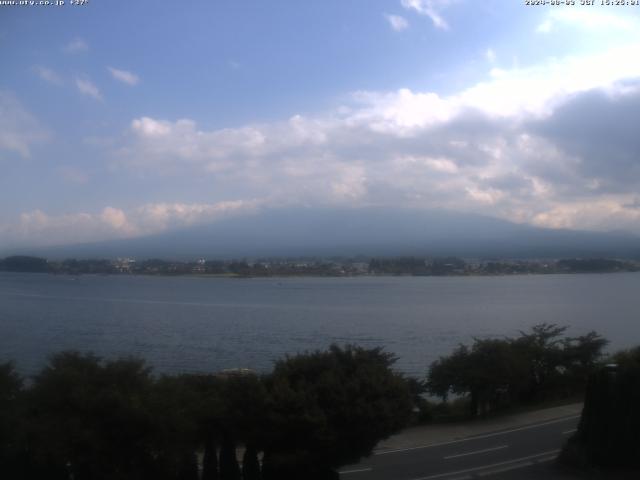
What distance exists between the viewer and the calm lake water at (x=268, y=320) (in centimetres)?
2681

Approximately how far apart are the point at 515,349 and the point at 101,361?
1235cm

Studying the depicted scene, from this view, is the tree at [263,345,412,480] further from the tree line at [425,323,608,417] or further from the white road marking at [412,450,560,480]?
the tree line at [425,323,608,417]

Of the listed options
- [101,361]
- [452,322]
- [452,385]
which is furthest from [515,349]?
[452,322]

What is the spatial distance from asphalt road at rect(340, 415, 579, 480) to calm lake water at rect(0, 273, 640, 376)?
8.72 metres

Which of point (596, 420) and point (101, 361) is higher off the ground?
point (101, 361)

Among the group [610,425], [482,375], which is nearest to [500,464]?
[610,425]

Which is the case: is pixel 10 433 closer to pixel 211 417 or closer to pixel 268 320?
pixel 211 417

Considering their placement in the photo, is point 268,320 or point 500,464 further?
point 268,320

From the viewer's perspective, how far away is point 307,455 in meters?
8.46

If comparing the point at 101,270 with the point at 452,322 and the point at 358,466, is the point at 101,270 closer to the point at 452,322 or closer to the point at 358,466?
the point at 452,322

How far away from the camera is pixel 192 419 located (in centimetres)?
816

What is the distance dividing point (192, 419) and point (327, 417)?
171cm

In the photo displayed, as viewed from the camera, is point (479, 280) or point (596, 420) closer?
point (596, 420)

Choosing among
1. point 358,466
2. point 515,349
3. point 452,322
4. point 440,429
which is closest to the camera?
point 358,466
